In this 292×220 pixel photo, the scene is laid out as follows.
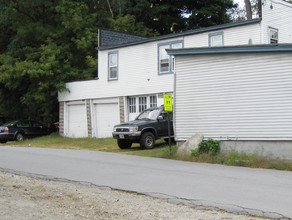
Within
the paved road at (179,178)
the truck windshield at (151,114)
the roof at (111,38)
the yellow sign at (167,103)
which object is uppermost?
the roof at (111,38)

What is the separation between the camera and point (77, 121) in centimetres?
3159

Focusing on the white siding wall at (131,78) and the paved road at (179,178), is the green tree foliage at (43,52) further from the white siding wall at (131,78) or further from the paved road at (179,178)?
the paved road at (179,178)

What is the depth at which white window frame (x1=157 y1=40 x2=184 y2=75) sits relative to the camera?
2547 centimetres

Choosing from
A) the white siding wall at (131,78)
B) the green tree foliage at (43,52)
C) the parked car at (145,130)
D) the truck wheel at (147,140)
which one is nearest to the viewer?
the parked car at (145,130)

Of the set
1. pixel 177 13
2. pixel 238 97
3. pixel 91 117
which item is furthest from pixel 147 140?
pixel 177 13

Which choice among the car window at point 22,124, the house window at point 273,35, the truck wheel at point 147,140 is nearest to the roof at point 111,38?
the car window at point 22,124

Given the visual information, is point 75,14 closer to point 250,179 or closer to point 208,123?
point 208,123

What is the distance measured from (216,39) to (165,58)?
3267 mm

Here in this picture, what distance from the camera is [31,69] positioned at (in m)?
31.1

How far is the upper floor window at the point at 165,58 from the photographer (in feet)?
83.7

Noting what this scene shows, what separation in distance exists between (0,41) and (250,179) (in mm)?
29646

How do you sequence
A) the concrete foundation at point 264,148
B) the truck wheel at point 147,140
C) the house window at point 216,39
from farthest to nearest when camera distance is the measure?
the house window at point 216,39, the truck wheel at point 147,140, the concrete foundation at point 264,148

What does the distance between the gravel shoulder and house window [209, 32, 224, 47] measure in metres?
14.2

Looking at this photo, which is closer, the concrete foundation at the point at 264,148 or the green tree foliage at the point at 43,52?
the concrete foundation at the point at 264,148
